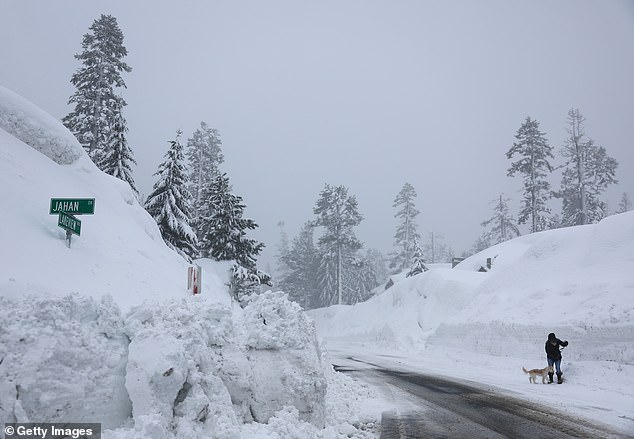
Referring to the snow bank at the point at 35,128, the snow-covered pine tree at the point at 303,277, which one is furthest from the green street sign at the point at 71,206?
the snow-covered pine tree at the point at 303,277

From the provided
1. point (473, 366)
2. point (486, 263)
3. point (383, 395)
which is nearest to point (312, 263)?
point (486, 263)

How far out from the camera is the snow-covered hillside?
11.5 meters

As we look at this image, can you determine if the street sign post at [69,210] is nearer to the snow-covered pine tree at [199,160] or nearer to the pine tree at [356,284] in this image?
the snow-covered pine tree at [199,160]

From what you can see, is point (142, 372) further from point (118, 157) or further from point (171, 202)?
point (118, 157)

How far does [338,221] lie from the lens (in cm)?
5247

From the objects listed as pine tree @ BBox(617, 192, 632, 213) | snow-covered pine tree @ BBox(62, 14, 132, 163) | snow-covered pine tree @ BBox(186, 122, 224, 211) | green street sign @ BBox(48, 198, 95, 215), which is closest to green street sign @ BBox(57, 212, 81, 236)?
green street sign @ BBox(48, 198, 95, 215)

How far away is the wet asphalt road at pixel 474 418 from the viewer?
6.56 metres

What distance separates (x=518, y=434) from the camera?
6508 mm

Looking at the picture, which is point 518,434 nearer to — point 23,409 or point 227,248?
point 23,409

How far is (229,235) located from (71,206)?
57.0 feet

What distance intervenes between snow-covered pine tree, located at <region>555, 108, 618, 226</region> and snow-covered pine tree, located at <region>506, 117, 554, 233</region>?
123 inches

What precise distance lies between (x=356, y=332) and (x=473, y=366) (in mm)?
22033

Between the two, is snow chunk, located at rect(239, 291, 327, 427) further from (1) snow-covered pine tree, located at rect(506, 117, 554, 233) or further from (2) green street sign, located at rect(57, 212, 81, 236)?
(1) snow-covered pine tree, located at rect(506, 117, 554, 233)

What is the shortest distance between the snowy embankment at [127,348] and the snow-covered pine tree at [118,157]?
1655cm
